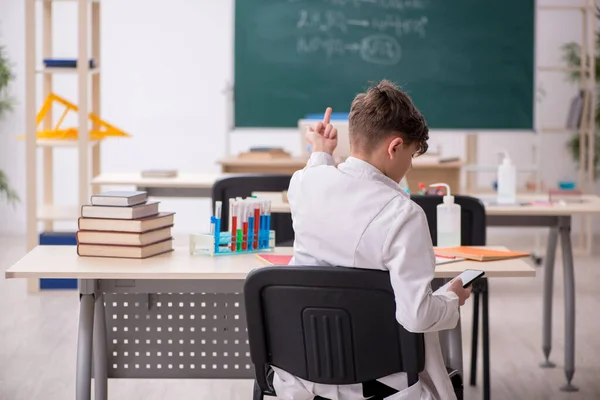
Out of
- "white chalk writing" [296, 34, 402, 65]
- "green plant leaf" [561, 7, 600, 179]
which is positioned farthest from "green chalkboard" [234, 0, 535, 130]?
"green plant leaf" [561, 7, 600, 179]

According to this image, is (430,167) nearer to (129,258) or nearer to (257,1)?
(257,1)

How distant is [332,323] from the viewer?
192 cm

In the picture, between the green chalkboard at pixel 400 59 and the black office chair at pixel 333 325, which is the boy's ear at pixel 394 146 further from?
the green chalkboard at pixel 400 59

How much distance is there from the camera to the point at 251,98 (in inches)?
264

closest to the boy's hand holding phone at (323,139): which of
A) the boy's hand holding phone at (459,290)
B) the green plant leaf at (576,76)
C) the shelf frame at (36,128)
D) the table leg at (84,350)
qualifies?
the boy's hand holding phone at (459,290)

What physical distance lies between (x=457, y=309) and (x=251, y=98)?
16.0ft

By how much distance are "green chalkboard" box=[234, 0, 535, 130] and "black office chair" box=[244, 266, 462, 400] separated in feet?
15.8

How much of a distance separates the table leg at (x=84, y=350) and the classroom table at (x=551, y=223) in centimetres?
108

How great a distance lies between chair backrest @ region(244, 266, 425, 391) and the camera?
1874 millimetres

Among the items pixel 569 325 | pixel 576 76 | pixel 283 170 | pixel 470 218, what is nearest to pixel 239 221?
pixel 470 218

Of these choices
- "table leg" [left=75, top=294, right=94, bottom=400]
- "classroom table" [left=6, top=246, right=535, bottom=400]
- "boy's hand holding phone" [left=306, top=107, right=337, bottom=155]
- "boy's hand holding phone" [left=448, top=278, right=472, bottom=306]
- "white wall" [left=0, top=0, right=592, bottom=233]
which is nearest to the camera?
"boy's hand holding phone" [left=448, top=278, right=472, bottom=306]

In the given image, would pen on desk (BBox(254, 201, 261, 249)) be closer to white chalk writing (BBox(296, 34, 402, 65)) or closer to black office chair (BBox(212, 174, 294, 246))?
black office chair (BBox(212, 174, 294, 246))

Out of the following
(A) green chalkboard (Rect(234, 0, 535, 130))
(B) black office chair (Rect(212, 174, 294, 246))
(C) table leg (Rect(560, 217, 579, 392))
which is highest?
(A) green chalkboard (Rect(234, 0, 535, 130))

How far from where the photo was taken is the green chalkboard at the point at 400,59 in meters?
6.71
